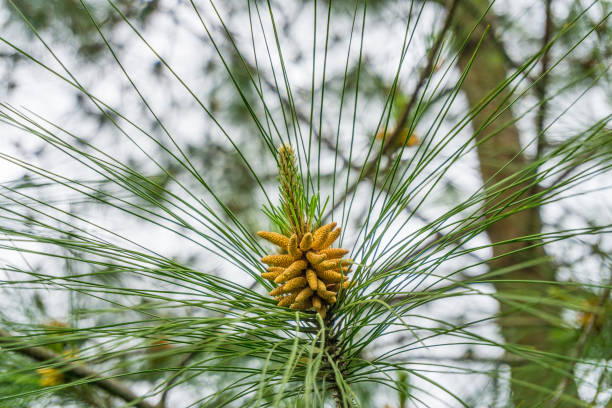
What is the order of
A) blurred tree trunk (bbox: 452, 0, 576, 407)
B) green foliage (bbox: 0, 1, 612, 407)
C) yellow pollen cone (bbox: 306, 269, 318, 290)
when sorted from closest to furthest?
yellow pollen cone (bbox: 306, 269, 318, 290), green foliage (bbox: 0, 1, 612, 407), blurred tree trunk (bbox: 452, 0, 576, 407)

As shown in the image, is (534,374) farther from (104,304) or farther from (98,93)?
(98,93)

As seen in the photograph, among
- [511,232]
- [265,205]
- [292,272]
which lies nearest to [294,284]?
[292,272]

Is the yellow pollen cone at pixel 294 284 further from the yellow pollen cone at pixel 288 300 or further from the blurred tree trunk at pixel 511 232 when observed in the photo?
the blurred tree trunk at pixel 511 232

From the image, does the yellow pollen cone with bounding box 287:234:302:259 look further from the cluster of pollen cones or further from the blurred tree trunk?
the blurred tree trunk

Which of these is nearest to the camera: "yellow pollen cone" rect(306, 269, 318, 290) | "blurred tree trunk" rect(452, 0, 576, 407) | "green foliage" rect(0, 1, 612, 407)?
"yellow pollen cone" rect(306, 269, 318, 290)

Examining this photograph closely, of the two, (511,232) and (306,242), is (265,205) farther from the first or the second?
(511,232)

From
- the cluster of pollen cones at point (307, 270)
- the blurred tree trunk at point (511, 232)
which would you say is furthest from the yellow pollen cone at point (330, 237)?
the blurred tree trunk at point (511, 232)

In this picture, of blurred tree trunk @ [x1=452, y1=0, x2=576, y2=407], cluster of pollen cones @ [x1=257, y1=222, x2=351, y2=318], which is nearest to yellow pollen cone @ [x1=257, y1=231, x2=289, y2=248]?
cluster of pollen cones @ [x1=257, y1=222, x2=351, y2=318]
